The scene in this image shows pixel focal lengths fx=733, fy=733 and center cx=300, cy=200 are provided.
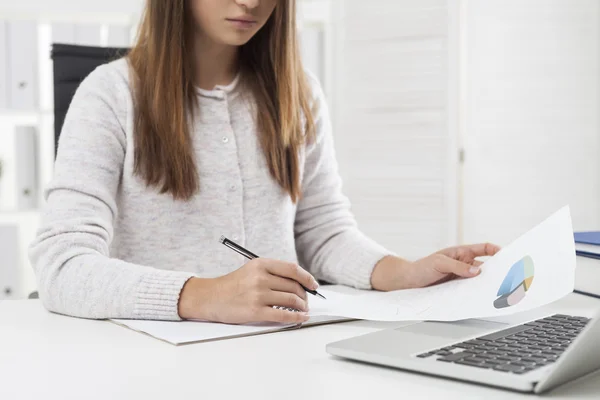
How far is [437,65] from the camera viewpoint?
2682 mm

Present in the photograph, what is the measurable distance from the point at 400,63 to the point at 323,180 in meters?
1.52

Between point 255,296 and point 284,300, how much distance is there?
0.03 m

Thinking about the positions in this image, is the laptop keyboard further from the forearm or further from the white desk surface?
the forearm

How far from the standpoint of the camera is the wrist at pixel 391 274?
1.01m

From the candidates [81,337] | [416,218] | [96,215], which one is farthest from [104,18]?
[81,337]

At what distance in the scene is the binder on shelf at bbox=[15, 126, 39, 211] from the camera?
2408mm

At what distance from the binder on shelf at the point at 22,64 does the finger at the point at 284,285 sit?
1931 millimetres

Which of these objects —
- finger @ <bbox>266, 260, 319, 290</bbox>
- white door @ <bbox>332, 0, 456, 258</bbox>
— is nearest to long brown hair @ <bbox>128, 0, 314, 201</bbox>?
finger @ <bbox>266, 260, 319, 290</bbox>

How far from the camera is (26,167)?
2.44 metres

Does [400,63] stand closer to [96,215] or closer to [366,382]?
[96,215]

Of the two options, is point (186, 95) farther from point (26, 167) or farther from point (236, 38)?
point (26, 167)

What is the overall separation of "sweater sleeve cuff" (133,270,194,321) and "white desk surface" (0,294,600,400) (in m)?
0.05

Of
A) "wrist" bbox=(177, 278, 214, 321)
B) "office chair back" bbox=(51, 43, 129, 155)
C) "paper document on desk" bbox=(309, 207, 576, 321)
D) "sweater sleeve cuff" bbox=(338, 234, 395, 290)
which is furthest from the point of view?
"office chair back" bbox=(51, 43, 129, 155)

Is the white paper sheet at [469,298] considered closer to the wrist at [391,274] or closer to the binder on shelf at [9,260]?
the wrist at [391,274]
